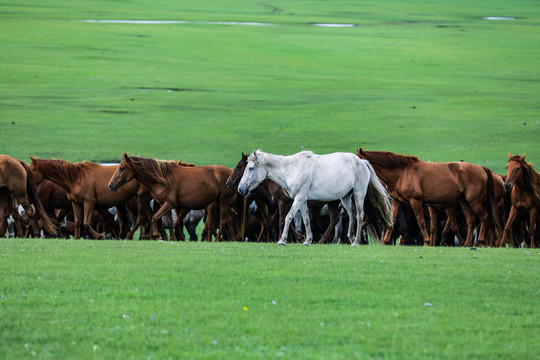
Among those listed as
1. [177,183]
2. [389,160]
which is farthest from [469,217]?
[177,183]

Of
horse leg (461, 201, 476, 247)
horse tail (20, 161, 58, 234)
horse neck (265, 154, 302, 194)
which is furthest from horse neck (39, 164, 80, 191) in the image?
horse leg (461, 201, 476, 247)

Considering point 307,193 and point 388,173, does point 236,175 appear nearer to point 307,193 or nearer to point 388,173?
point 307,193

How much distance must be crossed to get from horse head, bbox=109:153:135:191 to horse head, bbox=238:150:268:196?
9.80ft

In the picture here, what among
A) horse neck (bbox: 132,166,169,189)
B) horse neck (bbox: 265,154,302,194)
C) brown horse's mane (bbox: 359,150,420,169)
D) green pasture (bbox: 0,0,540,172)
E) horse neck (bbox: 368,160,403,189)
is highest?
horse neck (bbox: 265,154,302,194)

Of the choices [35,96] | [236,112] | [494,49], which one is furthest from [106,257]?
[494,49]

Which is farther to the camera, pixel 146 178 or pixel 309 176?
pixel 146 178

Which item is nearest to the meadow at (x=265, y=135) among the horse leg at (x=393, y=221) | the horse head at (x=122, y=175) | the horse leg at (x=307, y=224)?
the horse leg at (x=307, y=224)

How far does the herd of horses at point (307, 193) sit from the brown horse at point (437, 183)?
0.07ft

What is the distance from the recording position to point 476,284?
9945mm

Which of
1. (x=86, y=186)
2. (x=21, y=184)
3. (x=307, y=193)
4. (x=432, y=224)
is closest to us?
(x=307, y=193)

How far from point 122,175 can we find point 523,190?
7.94 metres

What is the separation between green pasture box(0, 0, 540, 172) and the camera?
34.3m

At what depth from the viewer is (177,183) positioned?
17.2 meters

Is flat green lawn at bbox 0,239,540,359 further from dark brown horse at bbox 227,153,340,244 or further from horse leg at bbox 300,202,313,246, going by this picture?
dark brown horse at bbox 227,153,340,244
